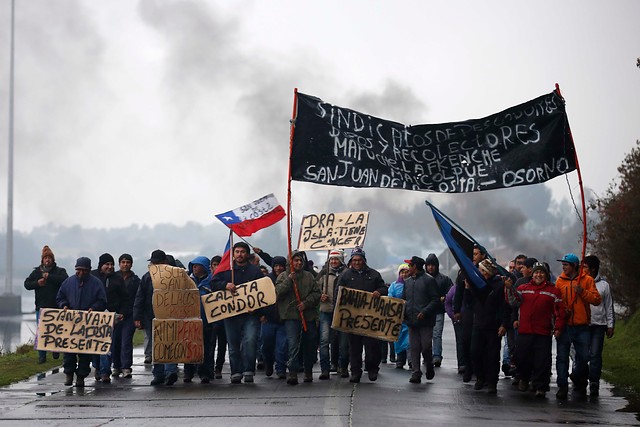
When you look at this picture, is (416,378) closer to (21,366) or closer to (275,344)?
(275,344)

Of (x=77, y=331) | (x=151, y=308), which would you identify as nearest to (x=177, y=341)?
(x=77, y=331)

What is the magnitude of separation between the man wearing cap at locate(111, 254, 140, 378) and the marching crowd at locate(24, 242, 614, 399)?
0.02 m

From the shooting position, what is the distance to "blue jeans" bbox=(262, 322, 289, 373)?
16125 millimetres

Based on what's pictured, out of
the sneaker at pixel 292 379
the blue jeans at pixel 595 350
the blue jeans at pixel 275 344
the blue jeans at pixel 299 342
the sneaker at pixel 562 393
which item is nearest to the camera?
the sneaker at pixel 562 393

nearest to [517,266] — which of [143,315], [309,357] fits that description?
[309,357]

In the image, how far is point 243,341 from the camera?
15258 millimetres

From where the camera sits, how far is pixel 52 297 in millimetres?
18109

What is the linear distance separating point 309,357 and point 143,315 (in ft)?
8.58

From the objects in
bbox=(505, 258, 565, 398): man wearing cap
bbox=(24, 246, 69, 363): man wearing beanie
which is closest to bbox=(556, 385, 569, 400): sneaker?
bbox=(505, 258, 565, 398): man wearing cap

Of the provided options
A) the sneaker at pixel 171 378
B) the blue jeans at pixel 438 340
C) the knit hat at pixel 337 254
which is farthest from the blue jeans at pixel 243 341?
the blue jeans at pixel 438 340

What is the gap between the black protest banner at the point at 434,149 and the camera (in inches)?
559

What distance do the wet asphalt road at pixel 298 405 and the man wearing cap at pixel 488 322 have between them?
13.0 inches

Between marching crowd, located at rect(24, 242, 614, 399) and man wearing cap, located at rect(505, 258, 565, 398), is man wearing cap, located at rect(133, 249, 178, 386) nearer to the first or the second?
marching crowd, located at rect(24, 242, 614, 399)

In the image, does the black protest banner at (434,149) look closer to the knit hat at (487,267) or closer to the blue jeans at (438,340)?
the knit hat at (487,267)
